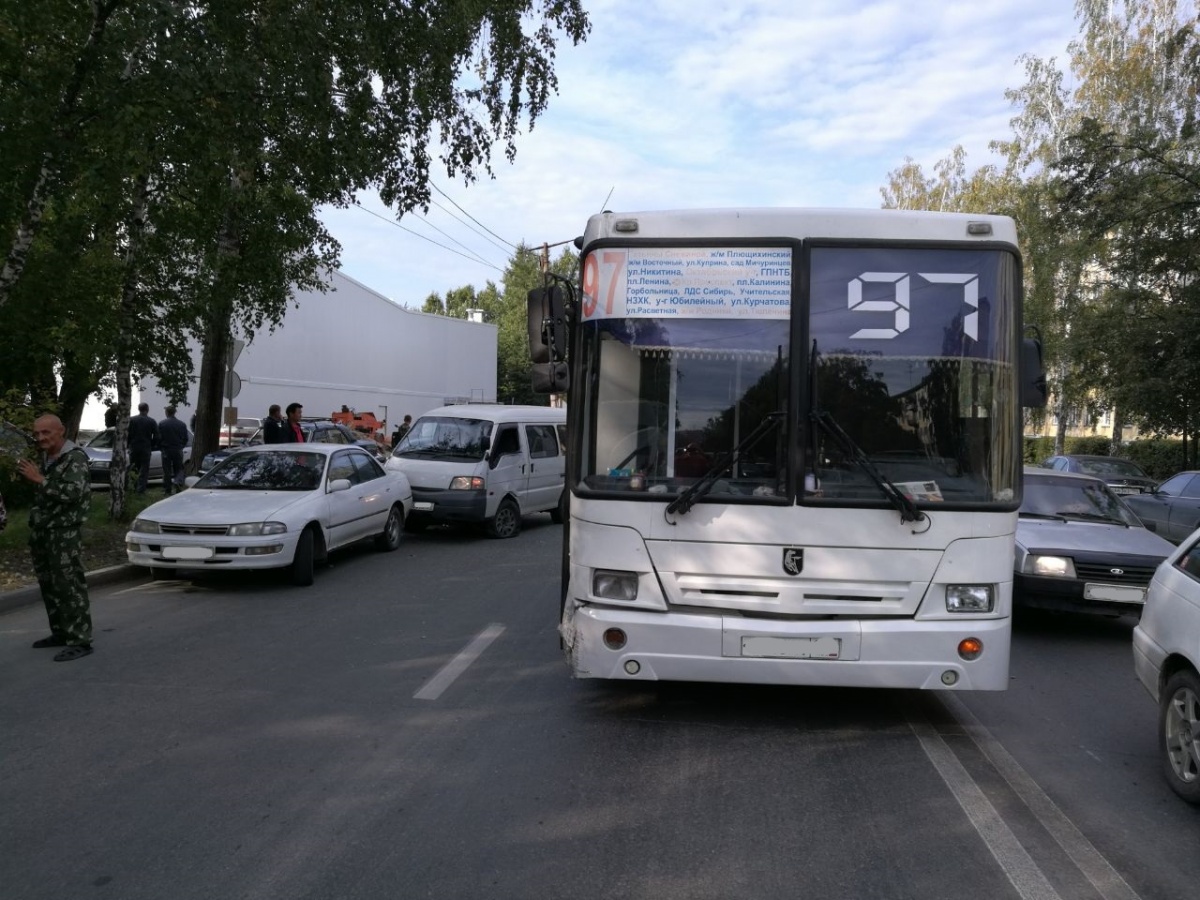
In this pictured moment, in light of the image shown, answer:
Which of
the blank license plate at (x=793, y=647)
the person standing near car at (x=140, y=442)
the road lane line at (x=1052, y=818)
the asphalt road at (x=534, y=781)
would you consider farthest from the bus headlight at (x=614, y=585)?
the person standing near car at (x=140, y=442)

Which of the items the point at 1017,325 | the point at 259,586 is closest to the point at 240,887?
the point at 1017,325

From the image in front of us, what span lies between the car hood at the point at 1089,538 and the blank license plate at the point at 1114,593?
0.31 m

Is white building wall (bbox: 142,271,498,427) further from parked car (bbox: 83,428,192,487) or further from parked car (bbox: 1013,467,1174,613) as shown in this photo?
parked car (bbox: 1013,467,1174,613)

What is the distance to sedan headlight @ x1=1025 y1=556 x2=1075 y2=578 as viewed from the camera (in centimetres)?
831

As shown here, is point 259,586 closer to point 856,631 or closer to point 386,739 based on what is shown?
point 386,739

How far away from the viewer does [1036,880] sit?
3758 millimetres

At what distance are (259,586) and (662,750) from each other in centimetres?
636

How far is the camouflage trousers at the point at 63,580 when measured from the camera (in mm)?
7094

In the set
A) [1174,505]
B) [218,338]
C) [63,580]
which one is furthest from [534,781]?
[1174,505]

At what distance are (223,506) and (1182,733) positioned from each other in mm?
8606

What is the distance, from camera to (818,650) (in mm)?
5156

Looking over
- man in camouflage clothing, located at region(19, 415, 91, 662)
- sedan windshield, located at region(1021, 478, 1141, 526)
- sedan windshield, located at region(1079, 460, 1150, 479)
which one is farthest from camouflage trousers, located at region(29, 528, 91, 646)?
sedan windshield, located at region(1079, 460, 1150, 479)

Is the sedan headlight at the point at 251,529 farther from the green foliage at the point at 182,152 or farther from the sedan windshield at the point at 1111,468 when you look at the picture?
the sedan windshield at the point at 1111,468

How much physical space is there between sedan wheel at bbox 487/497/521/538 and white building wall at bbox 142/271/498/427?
46.2ft
